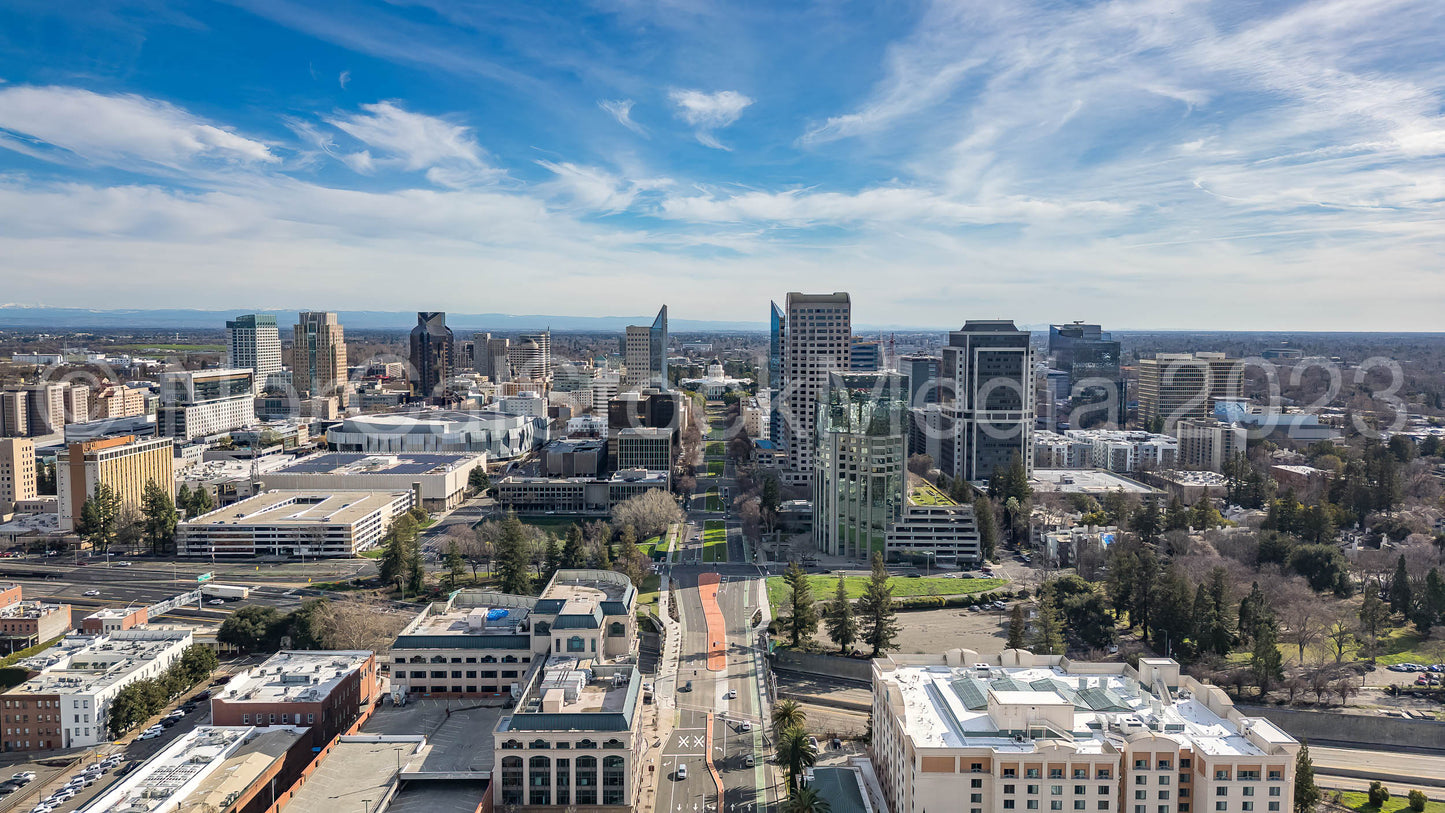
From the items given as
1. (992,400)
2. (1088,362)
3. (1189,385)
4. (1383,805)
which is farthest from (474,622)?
(1088,362)

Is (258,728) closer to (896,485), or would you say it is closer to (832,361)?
(896,485)

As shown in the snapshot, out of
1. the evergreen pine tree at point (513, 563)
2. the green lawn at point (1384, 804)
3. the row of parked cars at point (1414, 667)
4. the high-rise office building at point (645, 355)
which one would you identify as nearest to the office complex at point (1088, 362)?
the high-rise office building at point (645, 355)

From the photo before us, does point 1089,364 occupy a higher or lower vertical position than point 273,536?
higher

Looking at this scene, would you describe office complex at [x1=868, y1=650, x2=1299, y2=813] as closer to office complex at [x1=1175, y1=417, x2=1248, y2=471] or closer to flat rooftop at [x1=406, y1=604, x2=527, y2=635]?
flat rooftop at [x1=406, y1=604, x2=527, y2=635]

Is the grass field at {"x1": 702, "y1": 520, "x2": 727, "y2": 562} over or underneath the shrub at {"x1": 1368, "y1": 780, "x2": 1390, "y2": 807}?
→ over

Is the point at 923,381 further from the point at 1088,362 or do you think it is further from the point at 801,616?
the point at 801,616

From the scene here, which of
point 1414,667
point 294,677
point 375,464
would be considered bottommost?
point 1414,667

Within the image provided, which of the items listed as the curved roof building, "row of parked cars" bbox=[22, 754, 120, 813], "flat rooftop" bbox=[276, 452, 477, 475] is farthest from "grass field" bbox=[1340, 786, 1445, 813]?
the curved roof building
